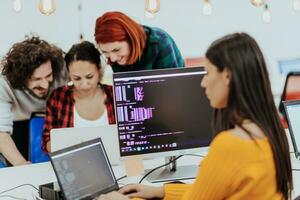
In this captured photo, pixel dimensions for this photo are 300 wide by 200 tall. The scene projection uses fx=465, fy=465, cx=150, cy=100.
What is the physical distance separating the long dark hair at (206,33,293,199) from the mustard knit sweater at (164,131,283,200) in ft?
0.12

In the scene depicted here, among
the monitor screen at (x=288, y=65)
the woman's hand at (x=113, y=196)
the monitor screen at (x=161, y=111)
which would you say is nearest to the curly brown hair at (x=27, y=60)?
the monitor screen at (x=161, y=111)

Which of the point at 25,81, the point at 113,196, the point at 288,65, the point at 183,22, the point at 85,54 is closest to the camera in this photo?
the point at 113,196

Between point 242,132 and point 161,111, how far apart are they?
710 mm

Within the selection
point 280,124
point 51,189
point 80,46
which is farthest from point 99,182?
point 80,46

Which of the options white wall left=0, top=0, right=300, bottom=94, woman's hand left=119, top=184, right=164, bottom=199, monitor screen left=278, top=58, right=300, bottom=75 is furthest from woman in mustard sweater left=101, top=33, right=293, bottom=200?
monitor screen left=278, top=58, right=300, bottom=75

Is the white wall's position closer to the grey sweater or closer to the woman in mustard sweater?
the grey sweater

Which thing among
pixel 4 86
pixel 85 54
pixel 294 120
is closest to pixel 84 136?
pixel 85 54

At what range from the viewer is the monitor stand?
1850 millimetres

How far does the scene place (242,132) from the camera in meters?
1.15

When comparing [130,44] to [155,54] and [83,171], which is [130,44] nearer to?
[155,54]

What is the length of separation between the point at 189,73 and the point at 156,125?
243 mm

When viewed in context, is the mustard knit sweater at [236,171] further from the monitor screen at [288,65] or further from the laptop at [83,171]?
the monitor screen at [288,65]

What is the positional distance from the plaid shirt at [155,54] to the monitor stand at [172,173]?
553 millimetres

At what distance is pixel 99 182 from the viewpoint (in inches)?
64.1
